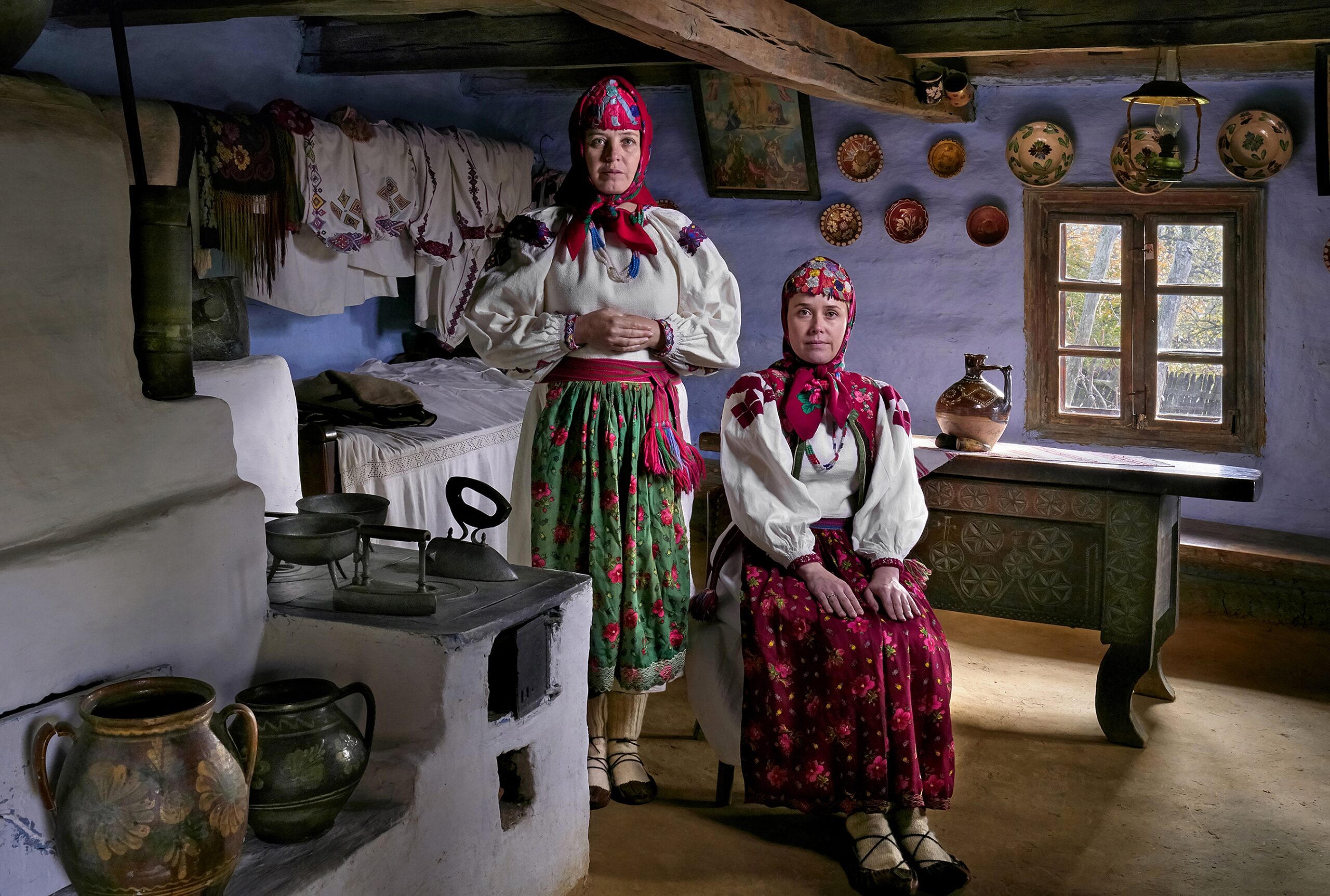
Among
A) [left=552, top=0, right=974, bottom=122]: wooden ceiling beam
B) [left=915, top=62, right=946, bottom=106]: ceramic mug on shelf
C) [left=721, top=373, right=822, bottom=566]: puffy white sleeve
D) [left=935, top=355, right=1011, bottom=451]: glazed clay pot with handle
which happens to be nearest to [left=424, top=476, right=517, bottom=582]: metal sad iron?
[left=721, top=373, right=822, bottom=566]: puffy white sleeve

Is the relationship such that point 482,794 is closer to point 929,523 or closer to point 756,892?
point 756,892

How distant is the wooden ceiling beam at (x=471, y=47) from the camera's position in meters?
4.82

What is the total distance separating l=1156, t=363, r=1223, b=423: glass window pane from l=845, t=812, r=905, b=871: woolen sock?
10.7 ft

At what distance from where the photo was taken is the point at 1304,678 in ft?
13.1

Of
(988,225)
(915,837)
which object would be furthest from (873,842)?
(988,225)

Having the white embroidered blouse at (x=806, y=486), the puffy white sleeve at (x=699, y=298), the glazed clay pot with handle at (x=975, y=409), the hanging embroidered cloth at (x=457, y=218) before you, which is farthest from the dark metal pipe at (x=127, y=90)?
the hanging embroidered cloth at (x=457, y=218)

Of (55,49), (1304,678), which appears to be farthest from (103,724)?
(1304,678)

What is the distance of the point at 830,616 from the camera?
2.66 m

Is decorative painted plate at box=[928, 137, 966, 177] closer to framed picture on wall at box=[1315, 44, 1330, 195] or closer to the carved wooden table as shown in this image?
framed picture on wall at box=[1315, 44, 1330, 195]

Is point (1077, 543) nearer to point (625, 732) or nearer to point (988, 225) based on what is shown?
point (625, 732)

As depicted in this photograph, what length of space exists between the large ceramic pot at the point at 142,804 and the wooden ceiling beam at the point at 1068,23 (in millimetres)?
3394

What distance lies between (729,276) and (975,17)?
1.76m

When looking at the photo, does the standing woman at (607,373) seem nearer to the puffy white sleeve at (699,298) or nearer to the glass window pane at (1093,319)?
the puffy white sleeve at (699,298)

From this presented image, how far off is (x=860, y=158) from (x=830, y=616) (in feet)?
12.2
